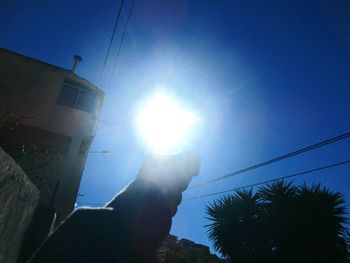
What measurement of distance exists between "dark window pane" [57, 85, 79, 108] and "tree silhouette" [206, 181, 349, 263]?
9.94 metres

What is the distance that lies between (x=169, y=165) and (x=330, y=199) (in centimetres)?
1122

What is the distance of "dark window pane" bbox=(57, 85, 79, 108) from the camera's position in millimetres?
14906

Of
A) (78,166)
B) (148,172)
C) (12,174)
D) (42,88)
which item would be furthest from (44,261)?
(42,88)

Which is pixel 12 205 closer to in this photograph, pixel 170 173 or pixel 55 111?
pixel 170 173

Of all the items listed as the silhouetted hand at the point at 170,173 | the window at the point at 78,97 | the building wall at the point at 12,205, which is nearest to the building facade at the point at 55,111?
the window at the point at 78,97

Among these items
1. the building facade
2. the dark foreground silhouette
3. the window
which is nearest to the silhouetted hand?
the dark foreground silhouette

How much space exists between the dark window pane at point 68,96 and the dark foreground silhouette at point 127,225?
15.4m

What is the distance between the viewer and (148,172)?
30.1 inches

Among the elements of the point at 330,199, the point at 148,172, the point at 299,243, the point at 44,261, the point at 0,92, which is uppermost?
the point at 0,92

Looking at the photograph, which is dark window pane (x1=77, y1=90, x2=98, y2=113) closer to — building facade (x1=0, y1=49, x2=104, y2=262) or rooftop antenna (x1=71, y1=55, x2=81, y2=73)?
building facade (x1=0, y1=49, x2=104, y2=262)

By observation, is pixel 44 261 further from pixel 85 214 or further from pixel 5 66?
pixel 5 66

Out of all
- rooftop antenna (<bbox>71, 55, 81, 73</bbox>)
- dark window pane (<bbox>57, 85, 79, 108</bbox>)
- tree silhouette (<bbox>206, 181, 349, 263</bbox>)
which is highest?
rooftop antenna (<bbox>71, 55, 81, 73</bbox>)

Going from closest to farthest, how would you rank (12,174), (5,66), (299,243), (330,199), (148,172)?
(148,172) < (12,174) < (299,243) < (330,199) < (5,66)

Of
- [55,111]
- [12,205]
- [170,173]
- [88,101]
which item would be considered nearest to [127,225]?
[170,173]
